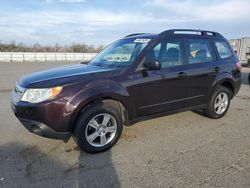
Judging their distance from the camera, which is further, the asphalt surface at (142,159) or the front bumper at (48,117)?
the front bumper at (48,117)

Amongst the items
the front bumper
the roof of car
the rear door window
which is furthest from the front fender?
the rear door window

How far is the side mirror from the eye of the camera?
173 inches

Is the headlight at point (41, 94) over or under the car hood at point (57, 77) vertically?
under

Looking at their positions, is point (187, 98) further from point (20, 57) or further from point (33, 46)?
point (33, 46)

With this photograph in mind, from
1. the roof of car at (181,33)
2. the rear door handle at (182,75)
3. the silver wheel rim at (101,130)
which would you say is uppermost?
the roof of car at (181,33)

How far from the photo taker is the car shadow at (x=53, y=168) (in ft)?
10.8

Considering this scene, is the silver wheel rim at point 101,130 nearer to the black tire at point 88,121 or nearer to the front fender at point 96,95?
the black tire at point 88,121

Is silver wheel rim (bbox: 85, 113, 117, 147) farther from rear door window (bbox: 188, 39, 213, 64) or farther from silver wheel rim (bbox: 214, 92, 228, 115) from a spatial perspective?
silver wheel rim (bbox: 214, 92, 228, 115)

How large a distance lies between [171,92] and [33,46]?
48842 mm

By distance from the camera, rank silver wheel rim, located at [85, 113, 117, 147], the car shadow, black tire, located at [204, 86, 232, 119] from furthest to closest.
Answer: black tire, located at [204, 86, 232, 119] < silver wheel rim, located at [85, 113, 117, 147] < the car shadow

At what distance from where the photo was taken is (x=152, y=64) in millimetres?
4387

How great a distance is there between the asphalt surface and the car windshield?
52.2 inches

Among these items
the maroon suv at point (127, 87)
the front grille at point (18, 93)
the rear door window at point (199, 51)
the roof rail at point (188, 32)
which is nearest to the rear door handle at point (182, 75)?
the maroon suv at point (127, 87)

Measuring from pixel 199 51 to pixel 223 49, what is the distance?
0.88 meters
